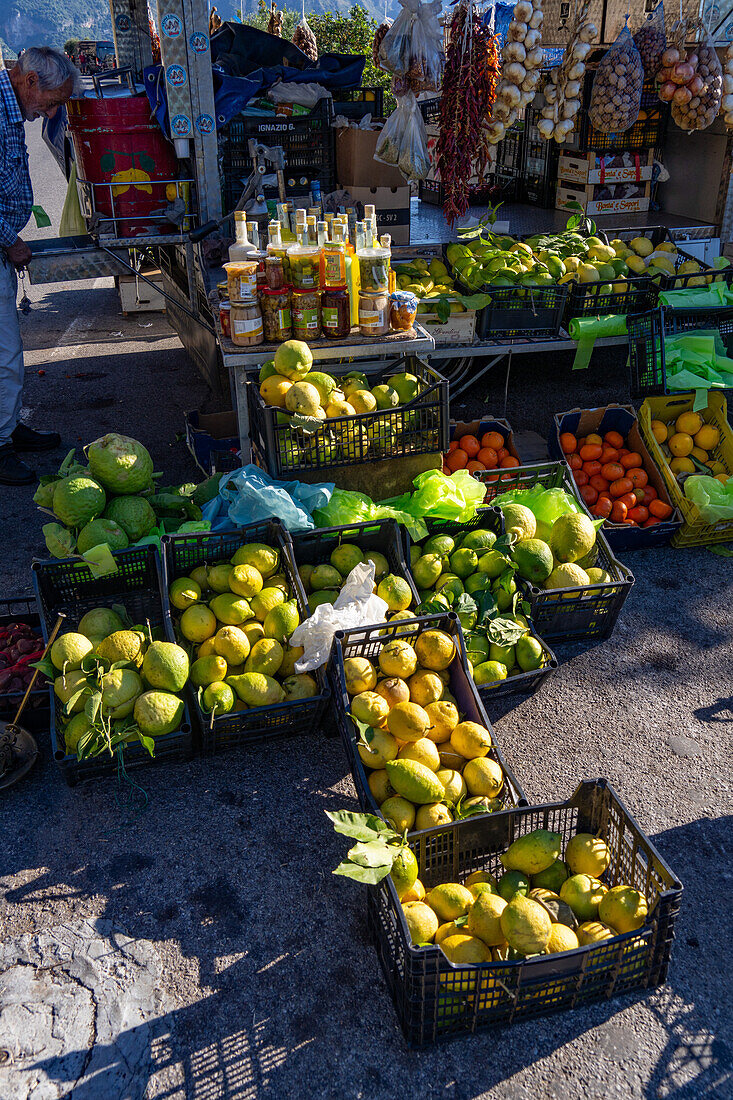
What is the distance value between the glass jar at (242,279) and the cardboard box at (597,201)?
16.2 feet

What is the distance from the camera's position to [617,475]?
4945 millimetres

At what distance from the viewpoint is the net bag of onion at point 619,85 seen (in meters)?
6.74

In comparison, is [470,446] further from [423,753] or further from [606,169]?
[606,169]

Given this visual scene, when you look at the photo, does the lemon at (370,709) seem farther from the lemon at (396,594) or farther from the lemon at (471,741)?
the lemon at (396,594)

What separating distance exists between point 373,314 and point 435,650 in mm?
2098

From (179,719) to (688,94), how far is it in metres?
7.03

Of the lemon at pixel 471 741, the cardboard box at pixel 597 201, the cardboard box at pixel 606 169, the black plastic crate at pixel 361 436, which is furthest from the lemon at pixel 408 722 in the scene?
the cardboard box at pixel 606 169

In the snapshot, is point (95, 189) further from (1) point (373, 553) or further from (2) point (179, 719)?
(2) point (179, 719)

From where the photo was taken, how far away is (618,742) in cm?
357

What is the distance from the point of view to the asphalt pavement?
2305 mm

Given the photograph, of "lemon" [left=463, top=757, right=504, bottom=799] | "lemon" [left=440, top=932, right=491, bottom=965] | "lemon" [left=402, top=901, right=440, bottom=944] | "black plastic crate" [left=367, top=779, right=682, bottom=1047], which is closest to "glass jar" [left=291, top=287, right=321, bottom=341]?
"lemon" [left=463, top=757, right=504, bottom=799]

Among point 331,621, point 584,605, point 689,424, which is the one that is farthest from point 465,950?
point 689,424

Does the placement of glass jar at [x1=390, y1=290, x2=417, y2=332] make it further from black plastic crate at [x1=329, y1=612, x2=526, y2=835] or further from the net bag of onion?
the net bag of onion

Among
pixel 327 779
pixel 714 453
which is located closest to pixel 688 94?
pixel 714 453
